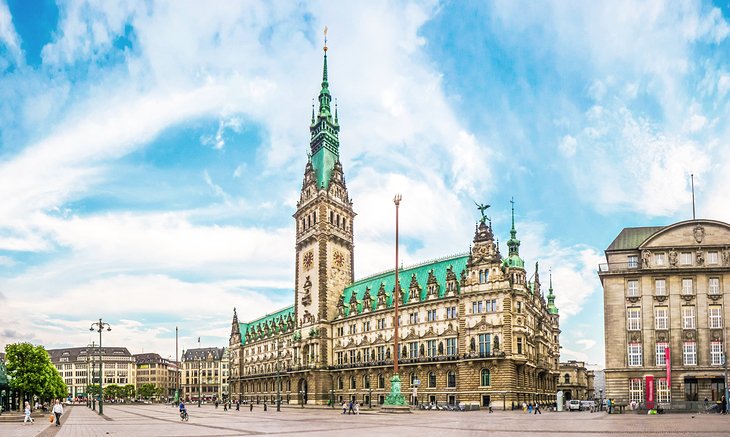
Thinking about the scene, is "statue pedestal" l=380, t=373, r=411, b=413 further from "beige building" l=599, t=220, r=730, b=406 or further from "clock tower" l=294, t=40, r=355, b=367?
"clock tower" l=294, t=40, r=355, b=367

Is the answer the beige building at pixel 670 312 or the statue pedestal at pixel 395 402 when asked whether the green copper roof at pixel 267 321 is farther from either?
the beige building at pixel 670 312

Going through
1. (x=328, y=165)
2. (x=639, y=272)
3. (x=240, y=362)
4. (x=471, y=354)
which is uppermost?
(x=328, y=165)

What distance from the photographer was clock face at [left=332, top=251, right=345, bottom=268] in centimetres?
12656

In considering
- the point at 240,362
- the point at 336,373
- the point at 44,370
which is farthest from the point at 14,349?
the point at 240,362

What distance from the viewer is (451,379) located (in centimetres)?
9612

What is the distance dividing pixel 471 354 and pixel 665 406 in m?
26.3

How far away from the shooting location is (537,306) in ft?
357

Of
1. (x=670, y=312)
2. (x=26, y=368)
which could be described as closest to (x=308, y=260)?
(x=26, y=368)

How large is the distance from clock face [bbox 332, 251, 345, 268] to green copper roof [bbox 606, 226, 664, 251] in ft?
182

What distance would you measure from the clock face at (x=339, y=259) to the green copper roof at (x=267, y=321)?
76.2 feet

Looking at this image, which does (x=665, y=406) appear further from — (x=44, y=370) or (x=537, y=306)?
(x=44, y=370)

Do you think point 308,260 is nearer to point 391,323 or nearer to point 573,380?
point 391,323

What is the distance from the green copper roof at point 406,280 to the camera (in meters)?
102

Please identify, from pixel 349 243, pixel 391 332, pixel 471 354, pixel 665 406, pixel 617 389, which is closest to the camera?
pixel 665 406
